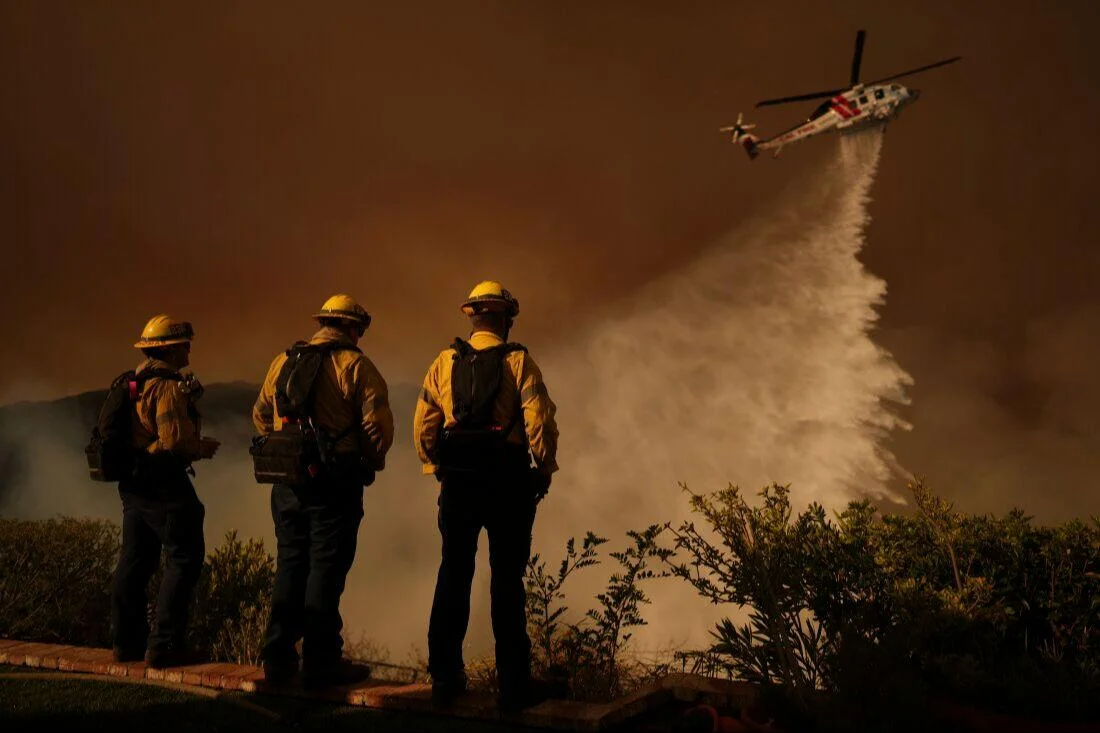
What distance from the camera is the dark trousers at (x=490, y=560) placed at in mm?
4184

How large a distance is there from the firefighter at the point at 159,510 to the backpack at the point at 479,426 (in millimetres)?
2070

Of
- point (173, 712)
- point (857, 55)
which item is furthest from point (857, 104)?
point (173, 712)

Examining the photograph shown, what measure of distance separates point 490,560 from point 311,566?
1258mm

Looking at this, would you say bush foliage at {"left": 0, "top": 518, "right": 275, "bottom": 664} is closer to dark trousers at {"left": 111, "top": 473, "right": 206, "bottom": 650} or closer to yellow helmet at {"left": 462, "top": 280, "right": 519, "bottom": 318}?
dark trousers at {"left": 111, "top": 473, "right": 206, "bottom": 650}

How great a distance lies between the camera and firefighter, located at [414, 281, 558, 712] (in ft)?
13.8

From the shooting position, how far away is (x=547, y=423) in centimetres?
422

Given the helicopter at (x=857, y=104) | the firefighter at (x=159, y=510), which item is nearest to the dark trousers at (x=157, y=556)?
the firefighter at (x=159, y=510)

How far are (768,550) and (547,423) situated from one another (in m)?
1.66

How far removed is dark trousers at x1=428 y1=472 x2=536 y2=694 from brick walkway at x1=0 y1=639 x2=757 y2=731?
0.24m

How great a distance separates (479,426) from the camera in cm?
425

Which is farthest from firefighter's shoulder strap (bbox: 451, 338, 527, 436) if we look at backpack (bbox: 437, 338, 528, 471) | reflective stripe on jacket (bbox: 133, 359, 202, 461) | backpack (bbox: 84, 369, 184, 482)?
backpack (bbox: 84, 369, 184, 482)

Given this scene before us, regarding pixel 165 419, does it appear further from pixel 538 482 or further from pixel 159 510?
pixel 538 482

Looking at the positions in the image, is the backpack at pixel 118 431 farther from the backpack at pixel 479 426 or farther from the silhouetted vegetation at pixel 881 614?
the silhouetted vegetation at pixel 881 614

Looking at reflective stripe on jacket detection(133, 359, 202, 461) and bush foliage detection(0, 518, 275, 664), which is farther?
bush foliage detection(0, 518, 275, 664)
